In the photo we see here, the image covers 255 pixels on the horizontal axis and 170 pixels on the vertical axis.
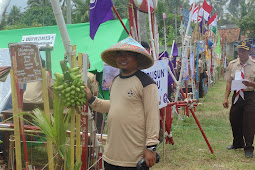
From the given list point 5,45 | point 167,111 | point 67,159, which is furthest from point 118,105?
point 5,45

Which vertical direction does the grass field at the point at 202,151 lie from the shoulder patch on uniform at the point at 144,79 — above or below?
below

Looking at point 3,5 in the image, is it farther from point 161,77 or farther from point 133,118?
point 161,77

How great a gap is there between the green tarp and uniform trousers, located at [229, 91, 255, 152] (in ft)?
10.2

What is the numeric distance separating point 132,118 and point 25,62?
110cm

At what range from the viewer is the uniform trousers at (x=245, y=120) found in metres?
5.30

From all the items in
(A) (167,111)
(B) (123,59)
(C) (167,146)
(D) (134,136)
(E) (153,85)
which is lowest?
(C) (167,146)

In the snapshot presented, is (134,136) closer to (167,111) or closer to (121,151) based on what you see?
(121,151)

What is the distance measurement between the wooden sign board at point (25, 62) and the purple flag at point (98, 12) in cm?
117

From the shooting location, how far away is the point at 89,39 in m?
7.89

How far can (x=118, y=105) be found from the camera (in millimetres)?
2582

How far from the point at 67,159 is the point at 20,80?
2.69 feet

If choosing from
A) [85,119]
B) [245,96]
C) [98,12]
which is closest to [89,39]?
[98,12]

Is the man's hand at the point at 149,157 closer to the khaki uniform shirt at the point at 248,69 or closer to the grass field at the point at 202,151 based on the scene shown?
the grass field at the point at 202,151

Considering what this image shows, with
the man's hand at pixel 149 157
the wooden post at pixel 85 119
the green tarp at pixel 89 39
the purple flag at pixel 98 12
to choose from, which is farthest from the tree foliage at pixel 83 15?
the man's hand at pixel 149 157
